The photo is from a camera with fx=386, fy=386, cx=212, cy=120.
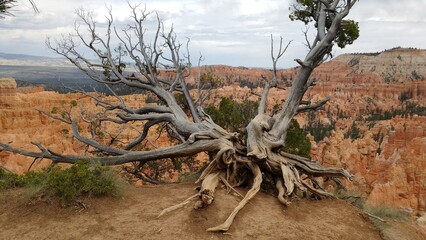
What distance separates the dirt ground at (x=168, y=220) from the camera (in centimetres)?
492

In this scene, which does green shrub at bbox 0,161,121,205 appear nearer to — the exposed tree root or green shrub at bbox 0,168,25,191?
green shrub at bbox 0,168,25,191

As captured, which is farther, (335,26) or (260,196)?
(335,26)

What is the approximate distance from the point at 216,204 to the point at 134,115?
361cm

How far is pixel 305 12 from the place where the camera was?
10234 mm

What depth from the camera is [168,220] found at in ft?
17.0

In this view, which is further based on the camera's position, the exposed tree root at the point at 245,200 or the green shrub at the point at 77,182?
the green shrub at the point at 77,182

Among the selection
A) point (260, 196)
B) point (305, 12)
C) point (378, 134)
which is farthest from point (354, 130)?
point (260, 196)

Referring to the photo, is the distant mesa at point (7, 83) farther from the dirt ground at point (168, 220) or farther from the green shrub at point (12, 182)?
the dirt ground at point (168, 220)

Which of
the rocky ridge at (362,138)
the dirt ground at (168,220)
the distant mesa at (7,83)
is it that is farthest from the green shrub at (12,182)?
the distant mesa at (7,83)

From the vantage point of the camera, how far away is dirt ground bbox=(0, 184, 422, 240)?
194 inches

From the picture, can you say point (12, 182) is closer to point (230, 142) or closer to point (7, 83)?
point (230, 142)

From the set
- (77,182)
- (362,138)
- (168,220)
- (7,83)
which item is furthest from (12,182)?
(362,138)

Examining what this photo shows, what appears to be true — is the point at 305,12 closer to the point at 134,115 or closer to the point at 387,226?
the point at 134,115

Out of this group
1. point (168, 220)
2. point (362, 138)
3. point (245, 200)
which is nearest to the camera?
point (168, 220)
